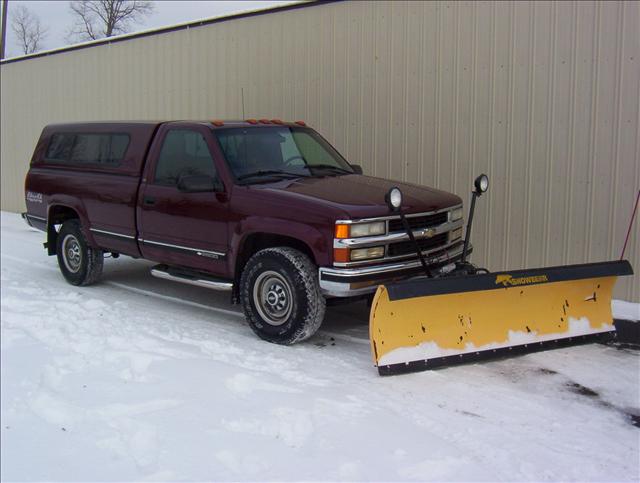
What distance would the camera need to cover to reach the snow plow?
210 inches

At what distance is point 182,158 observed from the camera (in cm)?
709

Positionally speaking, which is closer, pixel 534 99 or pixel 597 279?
pixel 597 279

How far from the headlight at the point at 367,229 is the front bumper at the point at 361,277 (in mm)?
274

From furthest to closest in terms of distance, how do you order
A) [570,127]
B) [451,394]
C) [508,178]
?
[508,178], [570,127], [451,394]

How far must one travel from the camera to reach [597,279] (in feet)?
20.4

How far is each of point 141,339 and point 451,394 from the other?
287 centimetres

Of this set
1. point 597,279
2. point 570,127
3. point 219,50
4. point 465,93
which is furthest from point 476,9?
point 219,50

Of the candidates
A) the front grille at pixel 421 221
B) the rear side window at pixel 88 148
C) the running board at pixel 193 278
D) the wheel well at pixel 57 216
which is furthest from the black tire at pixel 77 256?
the front grille at pixel 421 221

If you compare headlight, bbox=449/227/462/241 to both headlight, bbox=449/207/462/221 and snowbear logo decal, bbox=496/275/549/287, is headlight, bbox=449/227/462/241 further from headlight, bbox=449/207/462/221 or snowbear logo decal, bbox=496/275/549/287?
snowbear logo decal, bbox=496/275/549/287

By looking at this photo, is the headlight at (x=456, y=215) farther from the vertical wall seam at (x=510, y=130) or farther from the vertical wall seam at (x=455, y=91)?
the vertical wall seam at (x=455, y=91)

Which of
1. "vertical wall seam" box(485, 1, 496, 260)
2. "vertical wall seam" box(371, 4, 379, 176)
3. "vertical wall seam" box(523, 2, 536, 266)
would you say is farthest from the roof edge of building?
"vertical wall seam" box(523, 2, 536, 266)

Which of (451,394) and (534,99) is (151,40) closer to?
(534,99)

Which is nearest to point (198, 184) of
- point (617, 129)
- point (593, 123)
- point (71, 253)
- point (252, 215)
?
point (252, 215)

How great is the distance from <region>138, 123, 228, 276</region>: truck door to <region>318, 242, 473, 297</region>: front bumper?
1327 mm
